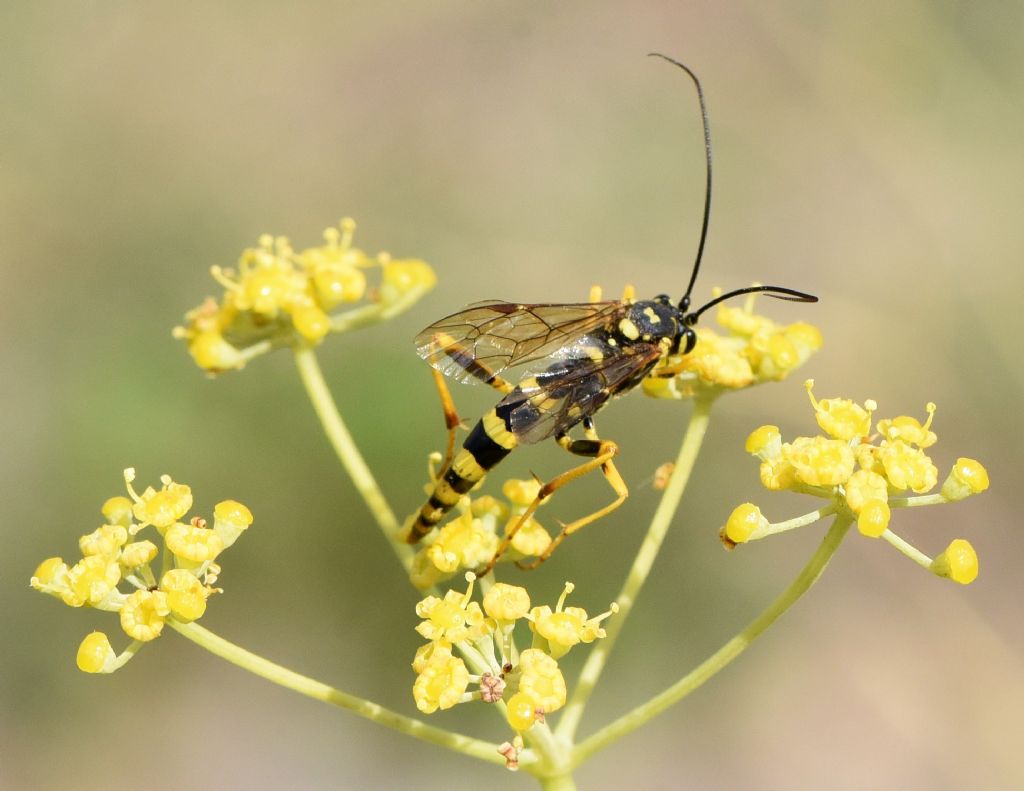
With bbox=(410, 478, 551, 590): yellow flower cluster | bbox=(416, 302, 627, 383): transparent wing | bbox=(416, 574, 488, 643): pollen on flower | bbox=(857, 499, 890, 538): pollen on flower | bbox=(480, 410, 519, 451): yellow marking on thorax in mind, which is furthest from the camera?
bbox=(416, 302, 627, 383): transparent wing

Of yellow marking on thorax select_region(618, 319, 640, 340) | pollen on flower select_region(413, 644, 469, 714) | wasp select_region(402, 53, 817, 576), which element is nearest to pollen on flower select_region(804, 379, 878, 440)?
wasp select_region(402, 53, 817, 576)

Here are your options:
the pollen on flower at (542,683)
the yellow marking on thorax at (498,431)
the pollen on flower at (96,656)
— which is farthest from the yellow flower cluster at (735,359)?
the pollen on flower at (96,656)

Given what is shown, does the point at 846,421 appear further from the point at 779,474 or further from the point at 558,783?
the point at 558,783

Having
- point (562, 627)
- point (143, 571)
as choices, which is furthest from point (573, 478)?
point (143, 571)

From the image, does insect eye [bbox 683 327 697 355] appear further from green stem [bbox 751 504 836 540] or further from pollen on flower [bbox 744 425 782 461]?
green stem [bbox 751 504 836 540]

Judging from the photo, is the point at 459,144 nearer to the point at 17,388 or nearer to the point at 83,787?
the point at 17,388

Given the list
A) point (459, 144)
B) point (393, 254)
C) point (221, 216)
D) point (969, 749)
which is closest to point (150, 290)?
point (221, 216)
